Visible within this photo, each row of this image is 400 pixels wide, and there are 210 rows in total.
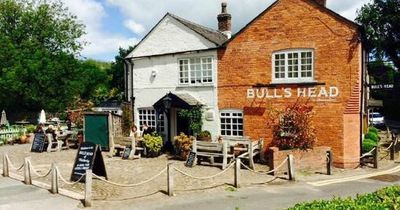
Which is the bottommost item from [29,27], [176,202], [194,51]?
[176,202]

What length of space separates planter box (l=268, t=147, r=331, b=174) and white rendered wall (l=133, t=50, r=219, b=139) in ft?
16.4

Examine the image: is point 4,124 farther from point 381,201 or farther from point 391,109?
point 391,109

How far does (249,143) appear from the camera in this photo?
16.3m

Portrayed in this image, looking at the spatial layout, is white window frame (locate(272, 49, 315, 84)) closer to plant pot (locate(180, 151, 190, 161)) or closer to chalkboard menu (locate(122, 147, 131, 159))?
plant pot (locate(180, 151, 190, 161))

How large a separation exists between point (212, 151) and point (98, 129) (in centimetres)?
811

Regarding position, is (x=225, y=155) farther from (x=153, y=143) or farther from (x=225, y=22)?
(x=225, y=22)

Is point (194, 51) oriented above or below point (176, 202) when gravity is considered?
above

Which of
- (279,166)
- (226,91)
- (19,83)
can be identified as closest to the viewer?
(279,166)

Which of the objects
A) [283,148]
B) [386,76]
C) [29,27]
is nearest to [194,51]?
[283,148]

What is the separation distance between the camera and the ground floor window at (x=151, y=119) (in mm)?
21766

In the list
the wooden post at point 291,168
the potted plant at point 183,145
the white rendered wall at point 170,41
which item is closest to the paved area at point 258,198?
the wooden post at point 291,168

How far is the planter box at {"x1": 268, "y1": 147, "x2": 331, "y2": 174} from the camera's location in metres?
15.2

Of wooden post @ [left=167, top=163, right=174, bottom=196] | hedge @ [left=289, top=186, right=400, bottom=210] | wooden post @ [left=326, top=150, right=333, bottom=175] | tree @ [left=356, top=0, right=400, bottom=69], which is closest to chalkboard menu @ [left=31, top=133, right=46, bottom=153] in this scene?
wooden post @ [left=167, top=163, right=174, bottom=196]

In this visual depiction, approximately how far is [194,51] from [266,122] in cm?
538
